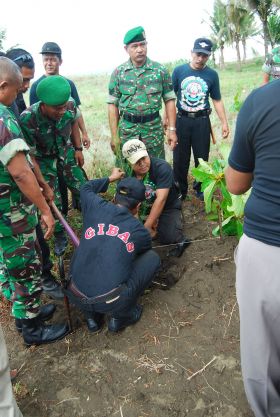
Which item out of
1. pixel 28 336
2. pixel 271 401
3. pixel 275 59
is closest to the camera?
pixel 271 401

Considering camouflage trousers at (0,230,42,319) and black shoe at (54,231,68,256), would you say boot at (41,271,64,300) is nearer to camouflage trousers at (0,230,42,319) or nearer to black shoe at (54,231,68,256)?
black shoe at (54,231,68,256)

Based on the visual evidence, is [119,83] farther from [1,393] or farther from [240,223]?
[1,393]

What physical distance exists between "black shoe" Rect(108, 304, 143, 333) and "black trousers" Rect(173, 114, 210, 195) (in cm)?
207

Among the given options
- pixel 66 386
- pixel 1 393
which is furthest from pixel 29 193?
pixel 66 386

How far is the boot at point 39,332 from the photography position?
2461 millimetres

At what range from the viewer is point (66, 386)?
218 cm

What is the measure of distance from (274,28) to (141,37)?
26090 mm

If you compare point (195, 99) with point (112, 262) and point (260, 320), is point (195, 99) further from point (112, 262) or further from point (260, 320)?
point (260, 320)

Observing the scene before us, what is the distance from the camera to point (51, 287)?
2986 mm

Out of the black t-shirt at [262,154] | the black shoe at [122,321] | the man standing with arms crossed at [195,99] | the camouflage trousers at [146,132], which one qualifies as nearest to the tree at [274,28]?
the man standing with arms crossed at [195,99]

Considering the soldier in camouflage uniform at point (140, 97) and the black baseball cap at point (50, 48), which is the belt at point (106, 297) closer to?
the soldier in camouflage uniform at point (140, 97)

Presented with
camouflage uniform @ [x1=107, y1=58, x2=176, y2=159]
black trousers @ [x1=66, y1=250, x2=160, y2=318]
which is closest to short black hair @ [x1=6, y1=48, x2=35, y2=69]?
camouflage uniform @ [x1=107, y1=58, x2=176, y2=159]

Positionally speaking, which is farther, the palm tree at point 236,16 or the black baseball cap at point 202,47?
the palm tree at point 236,16

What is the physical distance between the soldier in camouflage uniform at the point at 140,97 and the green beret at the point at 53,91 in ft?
3.72
